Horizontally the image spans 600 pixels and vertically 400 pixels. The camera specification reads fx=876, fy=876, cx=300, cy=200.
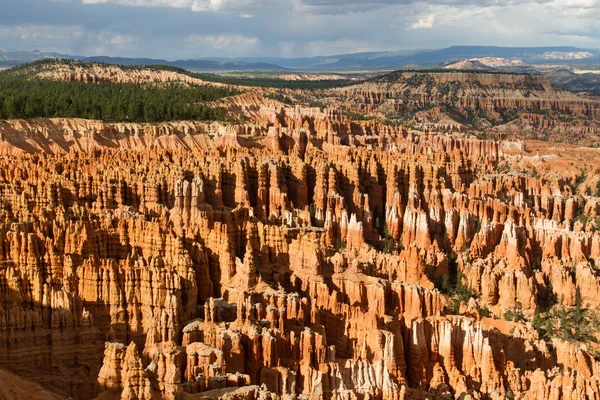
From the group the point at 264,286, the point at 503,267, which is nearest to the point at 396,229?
the point at 503,267

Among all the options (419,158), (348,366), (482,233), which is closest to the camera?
(348,366)

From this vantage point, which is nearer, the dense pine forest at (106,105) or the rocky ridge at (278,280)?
the rocky ridge at (278,280)

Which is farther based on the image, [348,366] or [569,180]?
[569,180]

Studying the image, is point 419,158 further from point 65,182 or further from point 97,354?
point 97,354

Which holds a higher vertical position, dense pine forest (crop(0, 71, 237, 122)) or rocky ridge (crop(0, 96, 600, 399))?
dense pine forest (crop(0, 71, 237, 122))

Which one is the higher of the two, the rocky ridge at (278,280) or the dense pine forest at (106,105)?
the dense pine forest at (106,105)

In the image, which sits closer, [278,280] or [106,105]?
[278,280]

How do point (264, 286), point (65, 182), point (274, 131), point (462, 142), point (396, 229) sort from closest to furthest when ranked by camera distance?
1. point (264, 286)
2. point (65, 182)
3. point (396, 229)
4. point (274, 131)
5. point (462, 142)

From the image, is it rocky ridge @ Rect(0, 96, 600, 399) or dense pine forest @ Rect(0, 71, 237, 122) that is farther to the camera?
dense pine forest @ Rect(0, 71, 237, 122)
